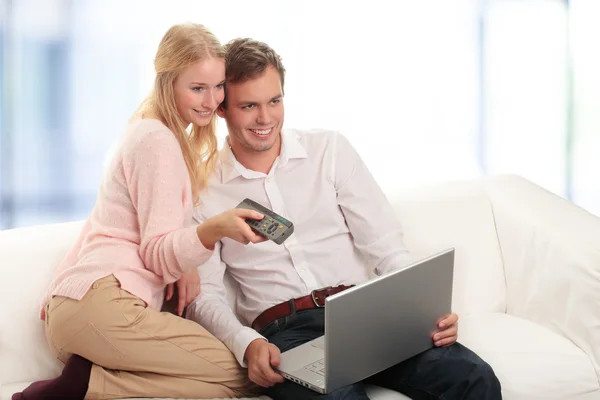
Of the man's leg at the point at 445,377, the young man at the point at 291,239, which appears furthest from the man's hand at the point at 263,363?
the man's leg at the point at 445,377

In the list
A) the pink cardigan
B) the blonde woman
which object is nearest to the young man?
the blonde woman

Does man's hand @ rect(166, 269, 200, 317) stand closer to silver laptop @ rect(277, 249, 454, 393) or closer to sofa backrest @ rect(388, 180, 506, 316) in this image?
silver laptop @ rect(277, 249, 454, 393)

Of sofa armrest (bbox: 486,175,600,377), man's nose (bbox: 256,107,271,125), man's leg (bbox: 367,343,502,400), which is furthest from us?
sofa armrest (bbox: 486,175,600,377)

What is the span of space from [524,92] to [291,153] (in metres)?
2.51

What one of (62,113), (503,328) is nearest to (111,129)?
(62,113)

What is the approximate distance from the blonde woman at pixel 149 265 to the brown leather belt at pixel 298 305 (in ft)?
0.64

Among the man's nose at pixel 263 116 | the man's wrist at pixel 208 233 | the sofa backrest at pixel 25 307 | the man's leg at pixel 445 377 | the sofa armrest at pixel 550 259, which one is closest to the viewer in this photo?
the man's wrist at pixel 208 233

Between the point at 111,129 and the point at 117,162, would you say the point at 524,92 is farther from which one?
the point at 117,162

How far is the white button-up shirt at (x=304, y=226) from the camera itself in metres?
2.08

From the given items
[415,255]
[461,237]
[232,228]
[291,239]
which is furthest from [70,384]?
[461,237]

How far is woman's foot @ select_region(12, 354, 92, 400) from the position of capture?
1768mm

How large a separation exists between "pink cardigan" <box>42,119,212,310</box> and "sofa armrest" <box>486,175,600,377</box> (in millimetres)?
1096

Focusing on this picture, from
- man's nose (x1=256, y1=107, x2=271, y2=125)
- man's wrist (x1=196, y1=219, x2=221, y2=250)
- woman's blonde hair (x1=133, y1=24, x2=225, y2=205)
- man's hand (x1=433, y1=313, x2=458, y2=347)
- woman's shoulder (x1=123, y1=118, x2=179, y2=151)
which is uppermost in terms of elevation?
woman's blonde hair (x1=133, y1=24, x2=225, y2=205)

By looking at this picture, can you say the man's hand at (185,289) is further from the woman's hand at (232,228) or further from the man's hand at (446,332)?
the man's hand at (446,332)
